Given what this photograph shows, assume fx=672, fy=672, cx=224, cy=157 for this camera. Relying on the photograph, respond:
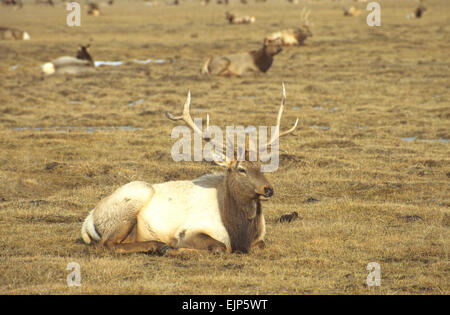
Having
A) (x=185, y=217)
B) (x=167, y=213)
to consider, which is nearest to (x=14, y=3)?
(x=167, y=213)

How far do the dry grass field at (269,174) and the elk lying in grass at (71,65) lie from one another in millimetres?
604

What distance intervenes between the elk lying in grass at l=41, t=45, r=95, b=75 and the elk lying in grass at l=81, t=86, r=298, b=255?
65.2 feet

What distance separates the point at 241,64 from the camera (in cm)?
2617

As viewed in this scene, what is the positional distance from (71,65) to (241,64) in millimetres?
6999

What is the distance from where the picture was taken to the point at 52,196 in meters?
10.9

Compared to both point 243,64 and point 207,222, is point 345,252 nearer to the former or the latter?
point 207,222

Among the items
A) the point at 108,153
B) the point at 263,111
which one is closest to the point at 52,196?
the point at 108,153

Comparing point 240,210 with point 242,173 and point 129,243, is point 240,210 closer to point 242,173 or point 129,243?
point 242,173

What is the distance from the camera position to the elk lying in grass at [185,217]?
7652 mm

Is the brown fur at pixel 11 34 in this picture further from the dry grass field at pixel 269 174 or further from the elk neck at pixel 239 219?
the elk neck at pixel 239 219

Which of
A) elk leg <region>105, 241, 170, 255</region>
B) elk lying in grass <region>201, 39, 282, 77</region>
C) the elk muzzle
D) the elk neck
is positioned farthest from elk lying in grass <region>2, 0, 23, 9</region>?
the elk muzzle

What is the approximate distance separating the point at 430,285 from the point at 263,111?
490 inches

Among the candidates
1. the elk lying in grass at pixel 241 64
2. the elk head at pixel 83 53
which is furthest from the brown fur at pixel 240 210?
the elk head at pixel 83 53

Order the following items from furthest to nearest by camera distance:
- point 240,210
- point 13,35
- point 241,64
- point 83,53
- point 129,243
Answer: point 13,35 < point 83,53 < point 241,64 < point 129,243 < point 240,210
